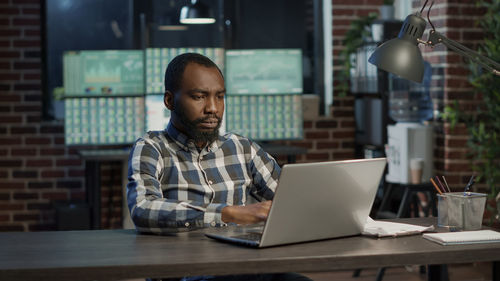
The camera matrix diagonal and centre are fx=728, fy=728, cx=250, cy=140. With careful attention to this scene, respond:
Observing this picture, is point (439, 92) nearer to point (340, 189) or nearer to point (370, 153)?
point (370, 153)

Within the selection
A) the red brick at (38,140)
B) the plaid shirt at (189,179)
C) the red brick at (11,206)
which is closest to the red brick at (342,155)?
the red brick at (38,140)

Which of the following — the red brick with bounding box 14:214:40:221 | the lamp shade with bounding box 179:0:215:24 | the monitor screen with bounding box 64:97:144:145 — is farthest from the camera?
the red brick with bounding box 14:214:40:221

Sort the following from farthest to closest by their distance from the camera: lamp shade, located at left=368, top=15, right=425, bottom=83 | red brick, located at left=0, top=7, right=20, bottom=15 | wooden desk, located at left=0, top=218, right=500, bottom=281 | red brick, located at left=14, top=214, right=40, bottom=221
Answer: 1. red brick, located at left=14, top=214, right=40, bottom=221
2. red brick, located at left=0, top=7, right=20, bottom=15
3. lamp shade, located at left=368, top=15, right=425, bottom=83
4. wooden desk, located at left=0, top=218, right=500, bottom=281

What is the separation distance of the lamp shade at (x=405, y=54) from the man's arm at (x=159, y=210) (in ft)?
1.95

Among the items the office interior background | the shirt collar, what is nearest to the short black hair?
the shirt collar

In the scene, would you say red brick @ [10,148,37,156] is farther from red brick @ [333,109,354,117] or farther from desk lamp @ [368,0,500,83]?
desk lamp @ [368,0,500,83]

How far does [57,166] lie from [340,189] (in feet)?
12.7

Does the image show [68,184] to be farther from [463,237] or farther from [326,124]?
[463,237]

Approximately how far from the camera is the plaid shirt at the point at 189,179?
1.88 metres

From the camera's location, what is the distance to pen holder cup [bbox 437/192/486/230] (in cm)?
193

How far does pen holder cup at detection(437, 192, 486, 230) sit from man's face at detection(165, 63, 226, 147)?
670 millimetres

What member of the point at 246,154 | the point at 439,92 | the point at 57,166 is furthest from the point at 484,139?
the point at 57,166

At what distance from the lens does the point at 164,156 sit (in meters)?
2.09

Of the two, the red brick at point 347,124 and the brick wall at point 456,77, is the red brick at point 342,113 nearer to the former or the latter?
the red brick at point 347,124
